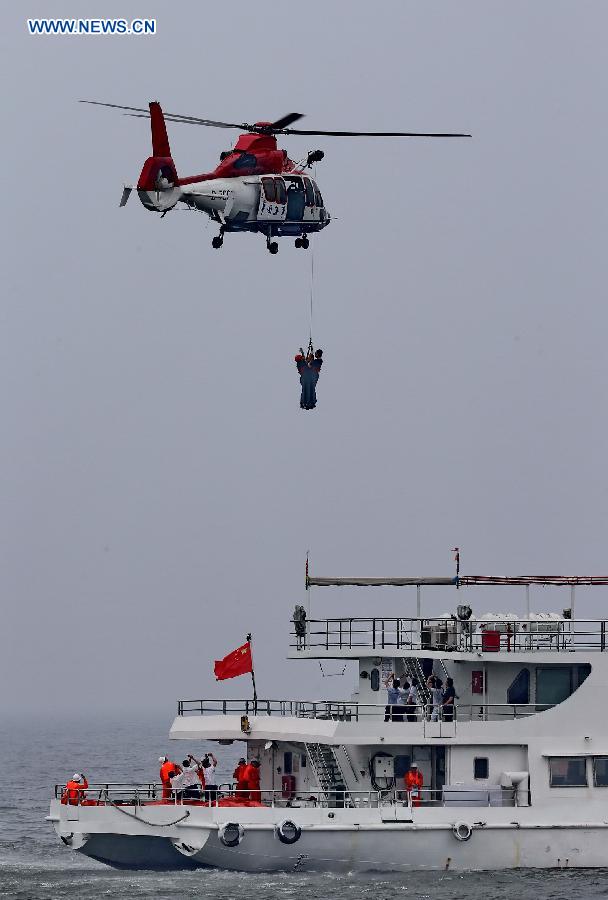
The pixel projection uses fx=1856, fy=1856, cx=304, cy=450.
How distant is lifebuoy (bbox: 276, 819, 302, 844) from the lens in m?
36.0

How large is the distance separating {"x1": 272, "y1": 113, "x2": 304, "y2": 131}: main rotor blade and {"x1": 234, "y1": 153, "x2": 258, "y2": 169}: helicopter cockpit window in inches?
46.9

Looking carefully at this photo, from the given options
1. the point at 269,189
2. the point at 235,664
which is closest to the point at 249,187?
the point at 269,189

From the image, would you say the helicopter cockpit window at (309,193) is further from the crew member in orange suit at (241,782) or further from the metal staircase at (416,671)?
the crew member in orange suit at (241,782)

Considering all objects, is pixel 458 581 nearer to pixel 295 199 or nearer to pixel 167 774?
pixel 167 774

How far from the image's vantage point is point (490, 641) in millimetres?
38062

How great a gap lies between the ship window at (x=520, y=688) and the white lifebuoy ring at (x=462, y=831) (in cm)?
309

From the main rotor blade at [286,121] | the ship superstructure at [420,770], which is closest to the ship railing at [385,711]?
the ship superstructure at [420,770]

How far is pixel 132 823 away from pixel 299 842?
3.29m

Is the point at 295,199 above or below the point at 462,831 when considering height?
above

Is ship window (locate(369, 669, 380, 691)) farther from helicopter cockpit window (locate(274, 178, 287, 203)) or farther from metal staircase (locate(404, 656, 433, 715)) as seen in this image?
helicopter cockpit window (locate(274, 178, 287, 203))

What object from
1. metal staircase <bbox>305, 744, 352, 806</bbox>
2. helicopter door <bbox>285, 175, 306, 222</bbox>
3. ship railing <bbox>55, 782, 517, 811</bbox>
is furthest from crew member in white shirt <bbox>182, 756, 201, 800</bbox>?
helicopter door <bbox>285, 175, 306, 222</bbox>

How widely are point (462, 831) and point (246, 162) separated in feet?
84.4

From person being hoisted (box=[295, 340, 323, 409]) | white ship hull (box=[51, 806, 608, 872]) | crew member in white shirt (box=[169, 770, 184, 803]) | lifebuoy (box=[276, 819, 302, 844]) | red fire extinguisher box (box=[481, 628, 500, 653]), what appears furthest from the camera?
person being hoisted (box=[295, 340, 323, 409])

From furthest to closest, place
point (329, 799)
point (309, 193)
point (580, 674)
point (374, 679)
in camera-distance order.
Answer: point (309, 193)
point (374, 679)
point (580, 674)
point (329, 799)
